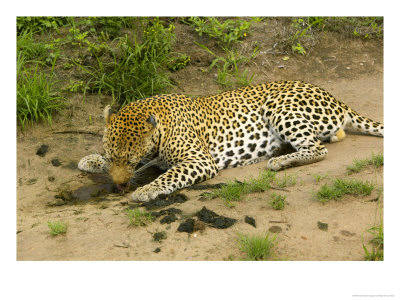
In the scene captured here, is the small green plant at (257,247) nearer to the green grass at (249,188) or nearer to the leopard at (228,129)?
the green grass at (249,188)

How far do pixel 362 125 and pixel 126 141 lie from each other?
4523 mm

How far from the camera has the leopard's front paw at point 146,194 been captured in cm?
684

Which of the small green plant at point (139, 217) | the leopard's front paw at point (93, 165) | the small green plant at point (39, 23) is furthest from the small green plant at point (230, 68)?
the small green plant at point (139, 217)

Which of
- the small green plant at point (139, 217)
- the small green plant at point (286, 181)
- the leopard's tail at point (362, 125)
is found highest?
the leopard's tail at point (362, 125)

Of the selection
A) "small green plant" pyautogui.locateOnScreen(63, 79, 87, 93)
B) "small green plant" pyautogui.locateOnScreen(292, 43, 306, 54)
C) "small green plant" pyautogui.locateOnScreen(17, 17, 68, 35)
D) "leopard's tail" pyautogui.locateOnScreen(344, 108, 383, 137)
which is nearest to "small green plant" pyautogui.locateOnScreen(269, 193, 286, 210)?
"leopard's tail" pyautogui.locateOnScreen(344, 108, 383, 137)

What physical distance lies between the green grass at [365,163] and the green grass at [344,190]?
0.58 m

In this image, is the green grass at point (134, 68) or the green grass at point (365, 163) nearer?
the green grass at point (365, 163)

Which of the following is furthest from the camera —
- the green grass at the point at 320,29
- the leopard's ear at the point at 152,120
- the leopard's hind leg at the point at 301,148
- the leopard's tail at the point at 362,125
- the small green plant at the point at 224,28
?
the green grass at the point at 320,29

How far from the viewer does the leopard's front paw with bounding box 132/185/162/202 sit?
6.84 m

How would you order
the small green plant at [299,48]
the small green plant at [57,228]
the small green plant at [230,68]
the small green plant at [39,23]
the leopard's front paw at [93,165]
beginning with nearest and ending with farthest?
the small green plant at [57,228]
the leopard's front paw at [93,165]
the small green plant at [39,23]
the small green plant at [230,68]
the small green plant at [299,48]

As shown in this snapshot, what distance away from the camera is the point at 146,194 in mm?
6855

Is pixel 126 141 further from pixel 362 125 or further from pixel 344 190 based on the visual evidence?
pixel 362 125
